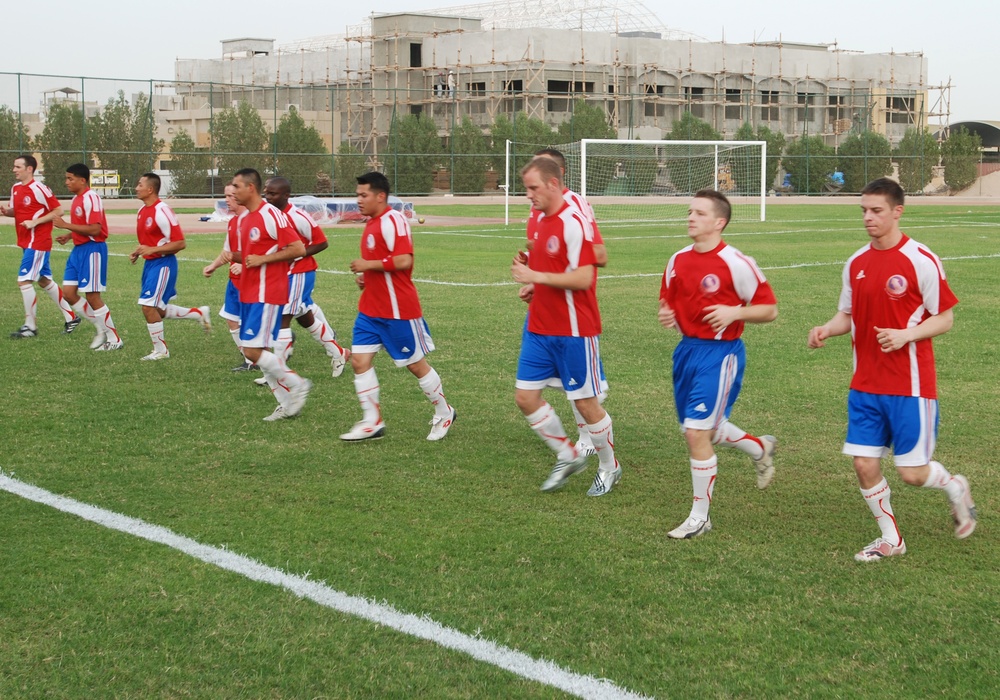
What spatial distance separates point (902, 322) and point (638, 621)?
70.9 inches

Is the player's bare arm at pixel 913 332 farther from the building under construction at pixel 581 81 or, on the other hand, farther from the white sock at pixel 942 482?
the building under construction at pixel 581 81

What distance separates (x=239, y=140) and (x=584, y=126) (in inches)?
685

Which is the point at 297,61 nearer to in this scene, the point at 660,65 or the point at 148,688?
the point at 660,65

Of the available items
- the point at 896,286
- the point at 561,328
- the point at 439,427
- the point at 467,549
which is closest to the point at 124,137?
the point at 439,427

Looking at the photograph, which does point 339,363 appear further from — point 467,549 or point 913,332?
point 913,332

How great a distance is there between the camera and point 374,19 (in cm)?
7225

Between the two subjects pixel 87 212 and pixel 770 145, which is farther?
pixel 770 145

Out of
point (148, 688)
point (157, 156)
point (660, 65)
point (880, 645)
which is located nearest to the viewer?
point (148, 688)

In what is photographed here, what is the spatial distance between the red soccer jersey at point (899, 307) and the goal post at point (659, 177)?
33363 millimetres

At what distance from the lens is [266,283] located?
803 cm

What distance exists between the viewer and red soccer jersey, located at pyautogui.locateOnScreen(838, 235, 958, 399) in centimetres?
489

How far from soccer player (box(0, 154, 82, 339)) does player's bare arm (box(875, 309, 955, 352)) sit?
32.2 feet

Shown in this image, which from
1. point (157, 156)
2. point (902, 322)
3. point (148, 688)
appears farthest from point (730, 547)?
point (157, 156)

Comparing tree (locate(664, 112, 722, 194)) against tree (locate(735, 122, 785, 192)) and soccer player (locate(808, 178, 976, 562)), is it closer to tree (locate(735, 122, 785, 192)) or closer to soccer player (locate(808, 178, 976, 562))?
tree (locate(735, 122, 785, 192))
